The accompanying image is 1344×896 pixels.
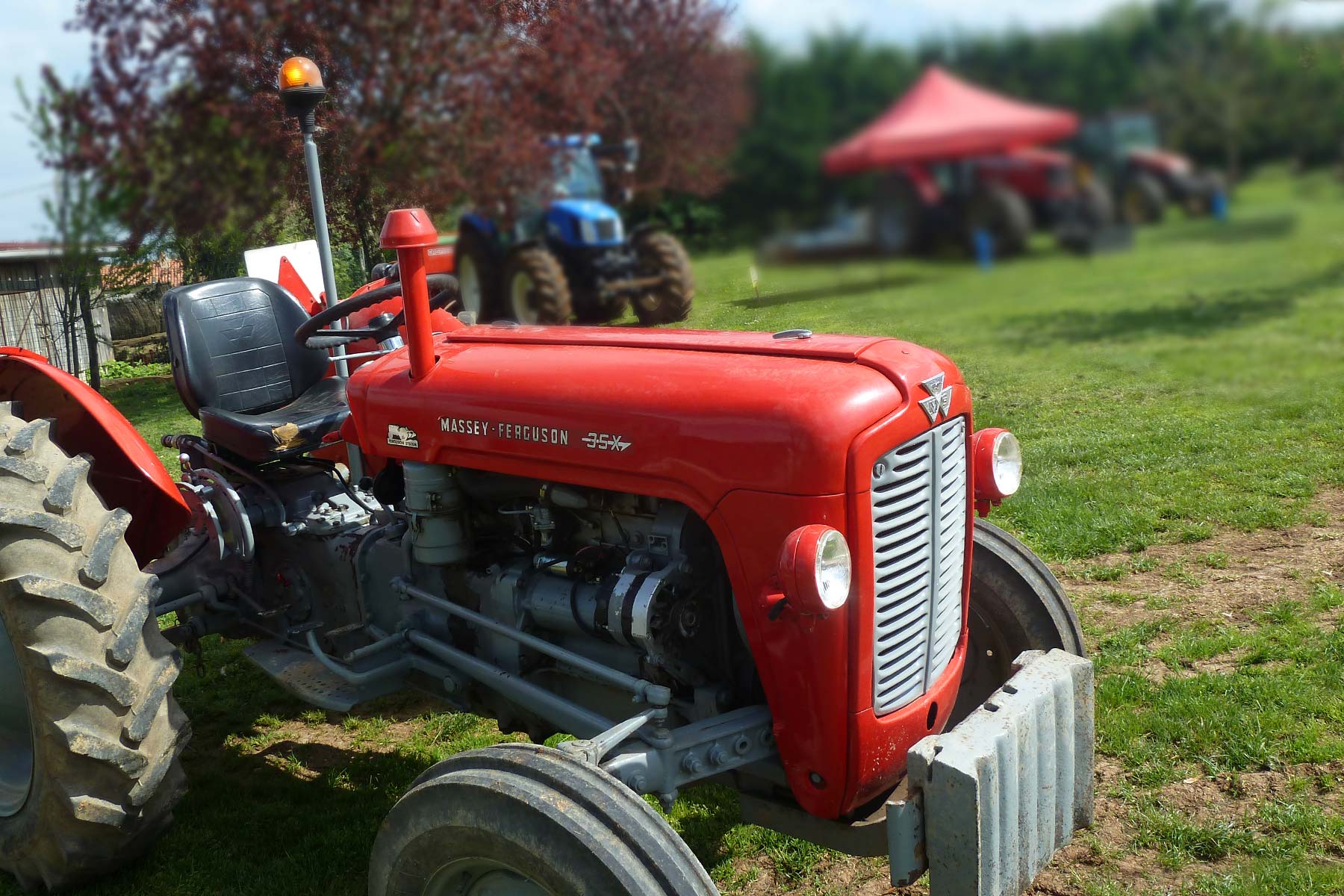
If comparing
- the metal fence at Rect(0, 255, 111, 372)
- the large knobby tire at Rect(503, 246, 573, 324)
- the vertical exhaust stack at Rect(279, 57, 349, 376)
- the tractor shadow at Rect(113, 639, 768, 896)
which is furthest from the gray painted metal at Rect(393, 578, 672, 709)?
the large knobby tire at Rect(503, 246, 573, 324)

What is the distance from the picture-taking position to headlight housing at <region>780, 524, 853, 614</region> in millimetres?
2010

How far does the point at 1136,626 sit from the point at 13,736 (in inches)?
147

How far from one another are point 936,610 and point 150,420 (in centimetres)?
321

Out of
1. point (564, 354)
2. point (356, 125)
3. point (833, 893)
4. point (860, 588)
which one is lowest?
point (833, 893)

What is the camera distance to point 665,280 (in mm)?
4395

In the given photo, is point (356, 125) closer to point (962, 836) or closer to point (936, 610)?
point (936, 610)

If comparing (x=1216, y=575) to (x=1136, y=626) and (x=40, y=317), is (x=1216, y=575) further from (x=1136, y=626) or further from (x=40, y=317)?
(x=40, y=317)

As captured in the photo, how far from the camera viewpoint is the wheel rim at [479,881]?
2149 mm

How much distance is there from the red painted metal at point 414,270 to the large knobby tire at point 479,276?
16.1ft

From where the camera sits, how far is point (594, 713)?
8.56 ft

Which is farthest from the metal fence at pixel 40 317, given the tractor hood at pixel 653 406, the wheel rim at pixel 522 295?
the wheel rim at pixel 522 295

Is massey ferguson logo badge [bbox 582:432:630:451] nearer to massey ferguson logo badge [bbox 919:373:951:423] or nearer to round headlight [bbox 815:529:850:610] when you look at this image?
round headlight [bbox 815:529:850:610]

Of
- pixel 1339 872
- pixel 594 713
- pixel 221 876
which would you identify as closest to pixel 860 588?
pixel 594 713

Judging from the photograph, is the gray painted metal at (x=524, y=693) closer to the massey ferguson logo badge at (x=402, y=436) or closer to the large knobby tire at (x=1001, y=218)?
the massey ferguson logo badge at (x=402, y=436)
